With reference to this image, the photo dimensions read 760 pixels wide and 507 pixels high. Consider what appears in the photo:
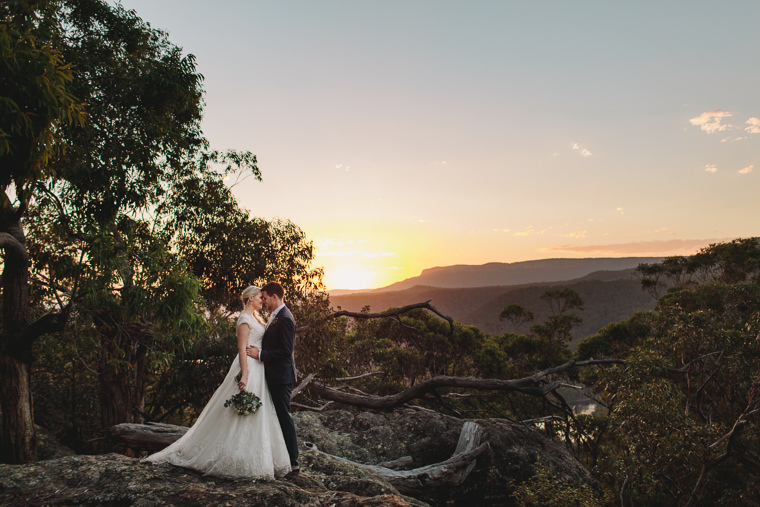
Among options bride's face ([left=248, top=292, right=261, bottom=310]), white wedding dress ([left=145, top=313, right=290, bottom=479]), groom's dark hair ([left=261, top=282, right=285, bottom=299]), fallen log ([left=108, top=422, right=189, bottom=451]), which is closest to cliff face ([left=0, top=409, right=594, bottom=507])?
white wedding dress ([left=145, top=313, right=290, bottom=479])

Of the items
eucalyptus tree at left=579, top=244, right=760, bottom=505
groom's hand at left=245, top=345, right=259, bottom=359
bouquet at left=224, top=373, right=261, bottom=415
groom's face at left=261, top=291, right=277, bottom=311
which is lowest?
eucalyptus tree at left=579, top=244, right=760, bottom=505

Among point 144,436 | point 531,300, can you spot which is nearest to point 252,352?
point 144,436

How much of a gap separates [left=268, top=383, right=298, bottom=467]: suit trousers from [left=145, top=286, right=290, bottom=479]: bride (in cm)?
8

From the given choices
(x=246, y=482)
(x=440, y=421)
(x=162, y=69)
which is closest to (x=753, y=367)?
(x=440, y=421)

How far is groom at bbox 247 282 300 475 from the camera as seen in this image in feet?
17.3

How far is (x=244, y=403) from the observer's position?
16.3ft

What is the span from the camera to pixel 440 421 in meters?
8.88

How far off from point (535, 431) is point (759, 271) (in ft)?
85.4

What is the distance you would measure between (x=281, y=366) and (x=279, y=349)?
24 cm

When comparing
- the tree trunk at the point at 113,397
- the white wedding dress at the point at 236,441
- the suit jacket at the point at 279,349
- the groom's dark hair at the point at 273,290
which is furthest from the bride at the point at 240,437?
the tree trunk at the point at 113,397

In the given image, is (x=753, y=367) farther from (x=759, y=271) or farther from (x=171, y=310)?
(x=759, y=271)

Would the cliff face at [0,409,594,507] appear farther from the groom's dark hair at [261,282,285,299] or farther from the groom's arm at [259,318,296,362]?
the groom's dark hair at [261,282,285,299]

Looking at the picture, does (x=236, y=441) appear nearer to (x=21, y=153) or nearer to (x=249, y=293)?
(x=249, y=293)

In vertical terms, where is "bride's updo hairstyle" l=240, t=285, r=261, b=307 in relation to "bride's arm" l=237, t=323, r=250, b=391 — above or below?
above
